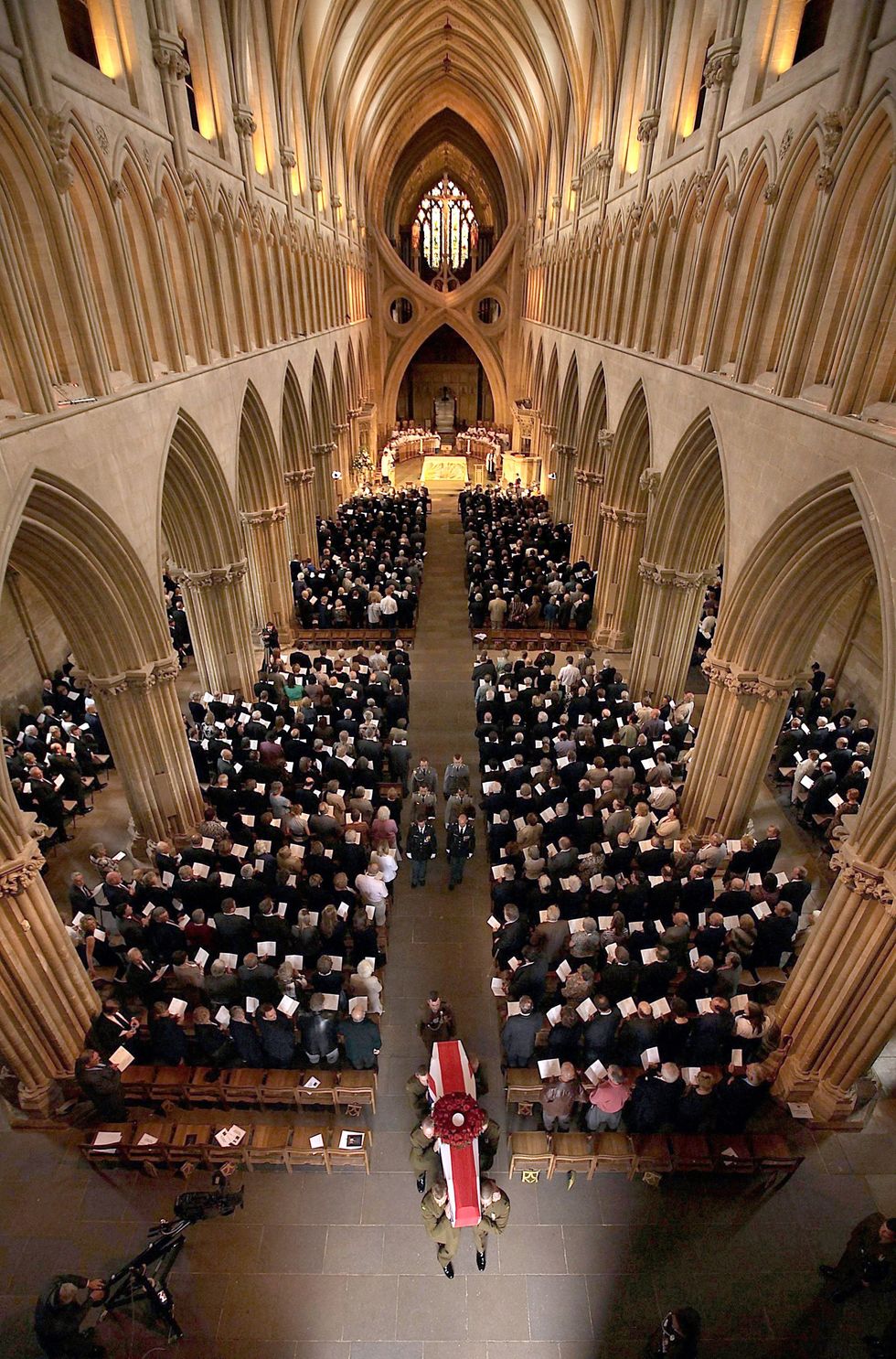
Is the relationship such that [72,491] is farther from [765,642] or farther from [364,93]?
[364,93]

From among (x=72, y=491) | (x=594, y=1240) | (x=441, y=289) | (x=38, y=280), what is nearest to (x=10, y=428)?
(x=72, y=491)

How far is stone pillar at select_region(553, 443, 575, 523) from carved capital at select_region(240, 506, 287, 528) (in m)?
11.4

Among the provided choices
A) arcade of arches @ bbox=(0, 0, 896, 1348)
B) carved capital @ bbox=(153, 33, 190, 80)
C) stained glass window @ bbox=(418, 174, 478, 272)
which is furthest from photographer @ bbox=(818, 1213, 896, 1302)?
stained glass window @ bbox=(418, 174, 478, 272)

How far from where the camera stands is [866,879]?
22.7 ft

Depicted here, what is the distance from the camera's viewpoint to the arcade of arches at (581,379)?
7324 mm

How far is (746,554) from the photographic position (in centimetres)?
1009

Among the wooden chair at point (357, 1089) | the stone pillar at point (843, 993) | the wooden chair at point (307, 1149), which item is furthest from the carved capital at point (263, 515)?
the stone pillar at point (843, 993)

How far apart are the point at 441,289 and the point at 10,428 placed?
129 feet

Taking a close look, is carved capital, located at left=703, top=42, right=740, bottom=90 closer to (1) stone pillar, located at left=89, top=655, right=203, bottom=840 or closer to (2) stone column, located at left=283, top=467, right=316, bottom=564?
(1) stone pillar, located at left=89, top=655, right=203, bottom=840

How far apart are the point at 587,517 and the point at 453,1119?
721 inches

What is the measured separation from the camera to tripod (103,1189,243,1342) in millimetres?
5617

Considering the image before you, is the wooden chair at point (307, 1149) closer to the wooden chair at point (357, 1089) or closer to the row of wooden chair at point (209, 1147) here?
the row of wooden chair at point (209, 1147)

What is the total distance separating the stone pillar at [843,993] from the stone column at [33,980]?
7.59m

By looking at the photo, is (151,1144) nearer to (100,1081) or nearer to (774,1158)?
(100,1081)
